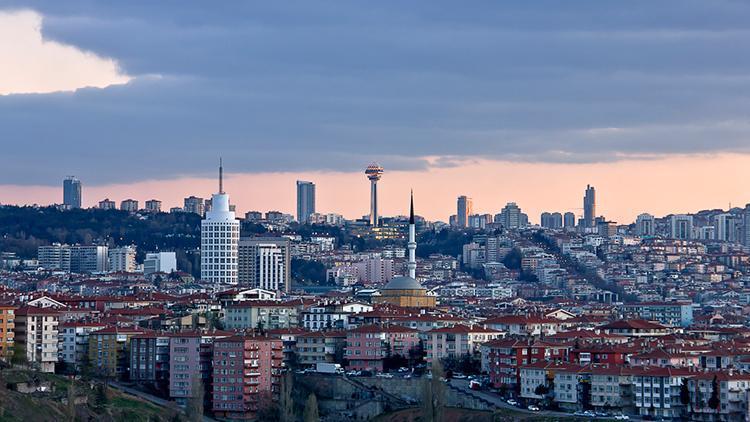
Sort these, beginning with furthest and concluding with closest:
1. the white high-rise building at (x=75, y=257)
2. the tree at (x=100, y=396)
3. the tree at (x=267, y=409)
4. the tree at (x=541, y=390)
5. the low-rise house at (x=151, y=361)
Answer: the white high-rise building at (x=75, y=257) → the low-rise house at (x=151, y=361) → the tree at (x=267, y=409) → the tree at (x=541, y=390) → the tree at (x=100, y=396)

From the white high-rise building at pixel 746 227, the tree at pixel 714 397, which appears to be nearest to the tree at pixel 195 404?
the tree at pixel 714 397

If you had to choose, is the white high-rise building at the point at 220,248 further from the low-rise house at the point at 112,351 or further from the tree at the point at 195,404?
the tree at the point at 195,404

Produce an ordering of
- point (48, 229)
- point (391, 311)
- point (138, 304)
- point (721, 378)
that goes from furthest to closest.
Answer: point (48, 229) < point (138, 304) < point (391, 311) < point (721, 378)

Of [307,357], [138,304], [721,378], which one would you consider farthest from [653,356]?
[138,304]

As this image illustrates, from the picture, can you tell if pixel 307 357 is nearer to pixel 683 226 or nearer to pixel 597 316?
pixel 597 316

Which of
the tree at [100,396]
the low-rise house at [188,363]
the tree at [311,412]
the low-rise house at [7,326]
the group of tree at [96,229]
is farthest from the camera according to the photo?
the group of tree at [96,229]

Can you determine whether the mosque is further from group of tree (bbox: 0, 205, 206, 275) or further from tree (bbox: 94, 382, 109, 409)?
group of tree (bbox: 0, 205, 206, 275)

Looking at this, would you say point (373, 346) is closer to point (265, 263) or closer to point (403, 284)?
point (403, 284)

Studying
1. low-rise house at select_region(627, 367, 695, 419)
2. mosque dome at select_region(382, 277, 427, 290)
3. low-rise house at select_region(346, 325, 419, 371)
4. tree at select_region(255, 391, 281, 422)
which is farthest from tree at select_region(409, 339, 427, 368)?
mosque dome at select_region(382, 277, 427, 290)
